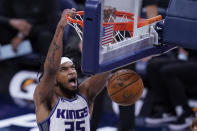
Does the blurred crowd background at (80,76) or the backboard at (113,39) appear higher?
the backboard at (113,39)

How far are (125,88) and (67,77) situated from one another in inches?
21.8

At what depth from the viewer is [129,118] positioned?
20.0 ft

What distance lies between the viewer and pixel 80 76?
7.64 meters

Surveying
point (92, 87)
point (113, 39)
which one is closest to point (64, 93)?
point (92, 87)

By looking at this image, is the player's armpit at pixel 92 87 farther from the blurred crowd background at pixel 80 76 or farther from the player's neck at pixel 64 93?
the blurred crowd background at pixel 80 76

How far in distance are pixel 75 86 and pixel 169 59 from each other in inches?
113

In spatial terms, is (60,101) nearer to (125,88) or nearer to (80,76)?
(125,88)

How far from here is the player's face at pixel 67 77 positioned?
4680mm

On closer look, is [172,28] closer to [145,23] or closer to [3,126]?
[145,23]

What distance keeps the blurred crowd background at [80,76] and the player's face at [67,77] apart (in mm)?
1358

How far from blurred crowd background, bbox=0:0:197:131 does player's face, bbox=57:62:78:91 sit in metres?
1.36

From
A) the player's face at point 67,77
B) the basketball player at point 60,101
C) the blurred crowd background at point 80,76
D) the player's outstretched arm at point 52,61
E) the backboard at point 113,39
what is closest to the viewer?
the backboard at point 113,39

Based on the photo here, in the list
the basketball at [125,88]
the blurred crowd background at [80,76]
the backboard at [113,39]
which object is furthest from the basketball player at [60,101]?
the blurred crowd background at [80,76]

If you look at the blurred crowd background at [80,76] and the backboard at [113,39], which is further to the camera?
the blurred crowd background at [80,76]
